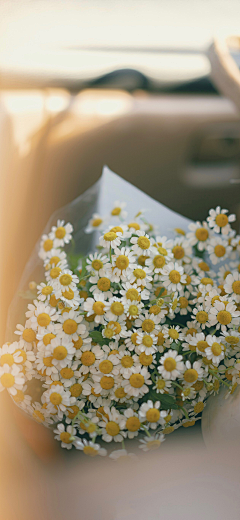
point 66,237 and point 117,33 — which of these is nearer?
point 66,237

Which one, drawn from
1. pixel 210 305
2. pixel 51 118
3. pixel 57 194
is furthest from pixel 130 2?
pixel 210 305

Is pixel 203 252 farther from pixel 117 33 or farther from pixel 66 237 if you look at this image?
pixel 117 33

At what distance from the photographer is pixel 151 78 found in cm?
63

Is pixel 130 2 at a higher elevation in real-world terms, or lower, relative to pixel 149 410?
higher

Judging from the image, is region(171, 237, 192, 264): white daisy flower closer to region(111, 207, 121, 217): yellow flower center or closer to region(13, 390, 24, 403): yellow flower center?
region(111, 207, 121, 217): yellow flower center

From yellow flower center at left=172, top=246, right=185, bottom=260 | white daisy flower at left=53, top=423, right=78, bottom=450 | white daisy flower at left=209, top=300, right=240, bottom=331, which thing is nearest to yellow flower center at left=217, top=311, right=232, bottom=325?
white daisy flower at left=209, top=300, right=240, bottom=331

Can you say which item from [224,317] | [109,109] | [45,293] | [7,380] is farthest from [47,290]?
[109,109]

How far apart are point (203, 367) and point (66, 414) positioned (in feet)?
0.52

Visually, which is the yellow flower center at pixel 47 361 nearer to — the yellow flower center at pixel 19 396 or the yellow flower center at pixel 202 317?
the yellow flower center at pixel 19 396

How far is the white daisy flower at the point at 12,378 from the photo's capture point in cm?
36

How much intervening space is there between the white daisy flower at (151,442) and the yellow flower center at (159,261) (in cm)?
19

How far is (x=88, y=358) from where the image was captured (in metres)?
0.36

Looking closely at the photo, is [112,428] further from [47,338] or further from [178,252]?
[178,252]

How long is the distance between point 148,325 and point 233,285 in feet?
0.40
